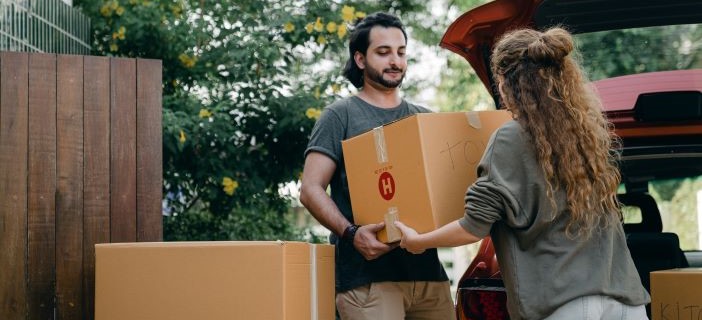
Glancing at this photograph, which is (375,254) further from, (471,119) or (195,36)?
(195,36)

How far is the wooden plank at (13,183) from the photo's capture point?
10.6 ft

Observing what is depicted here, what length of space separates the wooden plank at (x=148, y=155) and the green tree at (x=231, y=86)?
1816 millimetres

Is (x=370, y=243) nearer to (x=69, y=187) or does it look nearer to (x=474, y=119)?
(x=474, y=119)

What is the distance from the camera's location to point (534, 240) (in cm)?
253

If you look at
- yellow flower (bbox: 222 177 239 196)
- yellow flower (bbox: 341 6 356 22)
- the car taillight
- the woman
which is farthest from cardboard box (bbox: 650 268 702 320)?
yellow flower (bbox: 341 6 356 22)

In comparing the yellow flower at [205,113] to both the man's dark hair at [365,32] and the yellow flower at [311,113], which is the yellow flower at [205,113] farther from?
the man's dark hair at [365,32]

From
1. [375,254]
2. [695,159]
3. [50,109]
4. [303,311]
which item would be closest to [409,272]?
[375,254]

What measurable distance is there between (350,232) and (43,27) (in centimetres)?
236

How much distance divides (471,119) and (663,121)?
90 cm

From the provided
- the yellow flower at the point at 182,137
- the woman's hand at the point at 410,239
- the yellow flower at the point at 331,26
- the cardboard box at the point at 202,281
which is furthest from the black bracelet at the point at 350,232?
the yellow flower at the point at 331,26

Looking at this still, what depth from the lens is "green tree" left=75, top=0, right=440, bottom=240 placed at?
214 inches

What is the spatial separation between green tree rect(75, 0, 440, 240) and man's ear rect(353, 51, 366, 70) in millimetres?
1854

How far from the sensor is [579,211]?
2.47 m

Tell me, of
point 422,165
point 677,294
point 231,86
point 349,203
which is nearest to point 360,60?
point 349,203
